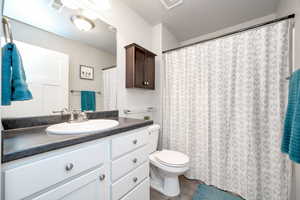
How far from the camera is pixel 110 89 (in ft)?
4.87

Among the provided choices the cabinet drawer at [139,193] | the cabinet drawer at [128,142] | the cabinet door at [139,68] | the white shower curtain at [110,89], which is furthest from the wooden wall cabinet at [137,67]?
the cabinet drawer at [139,193]

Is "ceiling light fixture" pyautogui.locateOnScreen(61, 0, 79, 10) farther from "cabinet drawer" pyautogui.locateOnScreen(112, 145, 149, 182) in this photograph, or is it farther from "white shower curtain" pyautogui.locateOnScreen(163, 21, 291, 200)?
"cabinet drawer" pyautogui.locateOnScreen(112, 145, 149, 182)

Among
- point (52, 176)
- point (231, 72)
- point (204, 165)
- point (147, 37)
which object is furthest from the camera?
point (147, 37)

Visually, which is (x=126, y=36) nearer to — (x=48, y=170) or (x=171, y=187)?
(x=48, y=170)

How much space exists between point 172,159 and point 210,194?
1.99 ft

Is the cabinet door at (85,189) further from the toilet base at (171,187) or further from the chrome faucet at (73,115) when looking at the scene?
the toilet base at (171,187)

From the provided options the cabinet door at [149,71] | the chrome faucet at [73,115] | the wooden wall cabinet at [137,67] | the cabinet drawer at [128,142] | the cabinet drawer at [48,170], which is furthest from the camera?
the cabinet door at [149,71]

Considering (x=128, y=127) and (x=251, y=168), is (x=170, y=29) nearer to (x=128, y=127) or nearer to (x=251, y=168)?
(x=128, y=127)

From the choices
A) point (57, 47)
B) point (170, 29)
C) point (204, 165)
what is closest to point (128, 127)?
point (57, 47)

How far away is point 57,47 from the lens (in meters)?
1.06

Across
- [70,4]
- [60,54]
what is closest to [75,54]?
[60,54]

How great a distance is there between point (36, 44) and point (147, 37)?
1.48 metres

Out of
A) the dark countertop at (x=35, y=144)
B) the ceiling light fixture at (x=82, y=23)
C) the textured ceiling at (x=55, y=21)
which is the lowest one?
the dark countertop at (x=35, y=144)

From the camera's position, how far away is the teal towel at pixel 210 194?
1355 millimetres
